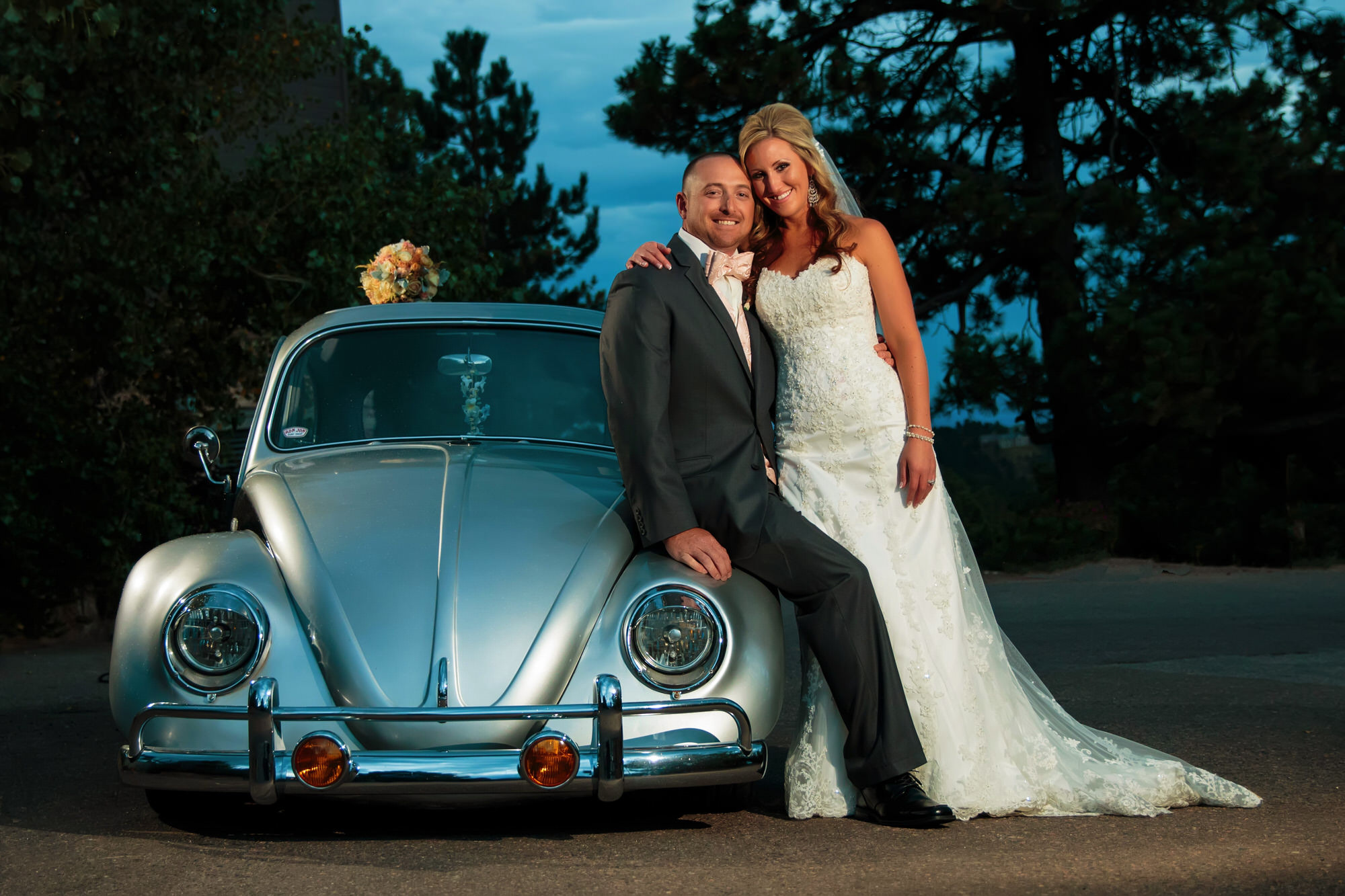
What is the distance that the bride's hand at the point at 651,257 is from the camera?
3.92 m

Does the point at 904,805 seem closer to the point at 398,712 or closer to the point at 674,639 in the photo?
the point at 674,639

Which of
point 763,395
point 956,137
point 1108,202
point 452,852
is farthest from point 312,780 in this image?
point 956,137

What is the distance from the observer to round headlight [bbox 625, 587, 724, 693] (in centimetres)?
341

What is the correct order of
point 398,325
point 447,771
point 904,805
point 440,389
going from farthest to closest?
point 398,325 < point 440,389 < point 904,805 < point 447,771

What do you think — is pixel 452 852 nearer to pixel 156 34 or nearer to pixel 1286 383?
pixel 156 34

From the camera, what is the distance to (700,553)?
3.62m

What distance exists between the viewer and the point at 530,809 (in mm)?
4020

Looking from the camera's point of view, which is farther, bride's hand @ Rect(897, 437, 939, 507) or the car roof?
the car roof

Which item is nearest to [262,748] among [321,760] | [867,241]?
[321,760]

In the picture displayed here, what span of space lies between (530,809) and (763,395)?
1474 millimetres

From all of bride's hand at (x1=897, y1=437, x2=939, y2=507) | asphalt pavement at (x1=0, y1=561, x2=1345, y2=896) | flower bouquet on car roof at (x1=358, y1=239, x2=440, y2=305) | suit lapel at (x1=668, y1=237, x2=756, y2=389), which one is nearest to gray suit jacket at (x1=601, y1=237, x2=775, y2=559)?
suit lapel at (x1=668, y1=237, x2=756, y2=389)

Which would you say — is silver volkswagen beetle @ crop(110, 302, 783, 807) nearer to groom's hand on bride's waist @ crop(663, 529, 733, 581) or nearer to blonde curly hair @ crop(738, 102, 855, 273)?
groom's hand on bride's waist @ crop(663, 529, 733, 581)

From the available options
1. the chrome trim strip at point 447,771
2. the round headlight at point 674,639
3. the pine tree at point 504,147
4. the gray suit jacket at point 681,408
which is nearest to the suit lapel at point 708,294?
the gray suit jacket at point 681,408

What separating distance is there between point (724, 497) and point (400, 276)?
297 centimetres
